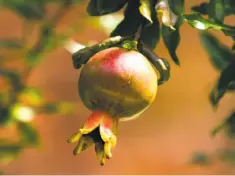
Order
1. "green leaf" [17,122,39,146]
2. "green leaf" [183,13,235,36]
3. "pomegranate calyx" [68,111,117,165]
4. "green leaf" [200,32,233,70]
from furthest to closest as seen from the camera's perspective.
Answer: "green leaf" [17,122,39,146] → "green leaf" [200,32,233,70] → "green leaf" [183,13,235,36] → "pomegranate calyx" [68,111,117,165]

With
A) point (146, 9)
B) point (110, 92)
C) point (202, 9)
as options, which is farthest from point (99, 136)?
point (202, 9)

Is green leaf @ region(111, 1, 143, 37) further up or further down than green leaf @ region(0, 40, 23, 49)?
further down

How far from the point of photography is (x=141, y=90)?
56 cm

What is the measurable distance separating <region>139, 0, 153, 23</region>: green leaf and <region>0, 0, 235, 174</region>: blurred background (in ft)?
5.59

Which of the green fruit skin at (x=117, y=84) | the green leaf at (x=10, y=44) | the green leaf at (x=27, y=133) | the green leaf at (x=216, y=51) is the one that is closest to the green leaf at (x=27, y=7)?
the green leaf at (x=10, y=44)

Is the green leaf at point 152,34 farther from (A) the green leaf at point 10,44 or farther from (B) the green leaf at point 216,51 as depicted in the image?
(A) the green leaf at point 10,44

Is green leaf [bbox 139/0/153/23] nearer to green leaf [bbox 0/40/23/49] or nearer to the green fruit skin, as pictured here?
the green fruit skin

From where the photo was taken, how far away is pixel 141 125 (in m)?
2.46

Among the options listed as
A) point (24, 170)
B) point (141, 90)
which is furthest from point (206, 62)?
point (141, 90)

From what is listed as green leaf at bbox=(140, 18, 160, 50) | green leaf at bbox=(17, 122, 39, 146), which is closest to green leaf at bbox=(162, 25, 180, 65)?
green leaf at bbox=(140, 18, 160, 50)

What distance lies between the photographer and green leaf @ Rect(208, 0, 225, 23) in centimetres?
70

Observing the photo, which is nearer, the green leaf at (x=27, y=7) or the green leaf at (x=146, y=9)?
the green leaf at (x=146, y=9)

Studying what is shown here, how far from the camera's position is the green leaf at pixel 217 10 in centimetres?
70

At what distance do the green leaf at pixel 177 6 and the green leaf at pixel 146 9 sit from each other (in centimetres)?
5
